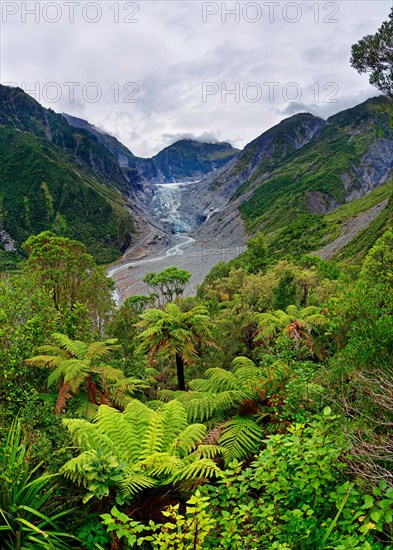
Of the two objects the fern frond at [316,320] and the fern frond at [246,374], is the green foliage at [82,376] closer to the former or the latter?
the fern frond at [246,374]

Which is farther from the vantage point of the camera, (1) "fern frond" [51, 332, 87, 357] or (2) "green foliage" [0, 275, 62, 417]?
(1) "fern frond" [51, 332, 87, 357]

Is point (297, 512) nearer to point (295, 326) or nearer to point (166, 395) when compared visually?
point (166, 395)

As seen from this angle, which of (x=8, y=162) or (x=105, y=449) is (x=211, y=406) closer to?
(x=105, y=449)

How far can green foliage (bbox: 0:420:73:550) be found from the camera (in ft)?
12.5

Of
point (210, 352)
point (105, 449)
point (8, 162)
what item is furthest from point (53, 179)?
point (105, 449)

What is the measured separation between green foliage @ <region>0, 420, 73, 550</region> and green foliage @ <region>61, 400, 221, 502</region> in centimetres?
36

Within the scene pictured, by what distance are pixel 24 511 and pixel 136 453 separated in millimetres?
1613

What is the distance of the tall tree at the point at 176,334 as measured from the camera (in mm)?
10977

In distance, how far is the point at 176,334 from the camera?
10953 millimetres

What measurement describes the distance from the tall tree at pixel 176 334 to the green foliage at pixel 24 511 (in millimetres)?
6437

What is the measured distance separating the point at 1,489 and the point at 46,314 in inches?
262

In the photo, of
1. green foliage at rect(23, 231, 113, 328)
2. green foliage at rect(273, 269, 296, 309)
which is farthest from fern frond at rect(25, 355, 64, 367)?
green foliage at rect(273, 269, 296, 309)

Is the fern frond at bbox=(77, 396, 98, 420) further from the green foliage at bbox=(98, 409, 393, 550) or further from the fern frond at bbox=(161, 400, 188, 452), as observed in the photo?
the green foliage at bbox=(98, 409, 393, 550)

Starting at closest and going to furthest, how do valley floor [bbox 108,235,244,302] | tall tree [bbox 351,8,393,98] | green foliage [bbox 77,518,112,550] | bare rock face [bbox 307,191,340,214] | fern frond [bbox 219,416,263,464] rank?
green foliage [bbox 77,518,112,550]
fern frond [bbox 219,416,263,464]
tall tree [bbox 351,8,393,98]
valley floor [bbox 108,235,244,302]
bare rock face [bbox 307,191,340,214]
